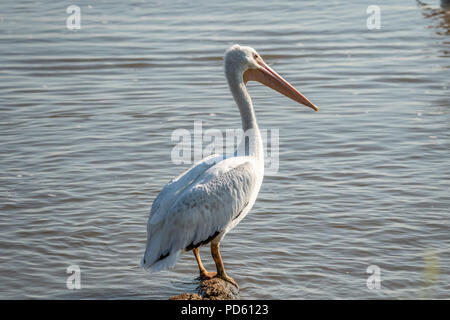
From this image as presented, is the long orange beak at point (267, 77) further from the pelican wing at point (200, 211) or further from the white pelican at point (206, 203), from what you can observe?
the pelican wing at point (200, 211)

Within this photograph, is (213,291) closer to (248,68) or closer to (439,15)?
(248,68)

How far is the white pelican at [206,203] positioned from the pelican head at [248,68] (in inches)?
0.6

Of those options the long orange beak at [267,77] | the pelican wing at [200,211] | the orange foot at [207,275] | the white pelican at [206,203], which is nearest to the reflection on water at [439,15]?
the long orange beak at [267,77]

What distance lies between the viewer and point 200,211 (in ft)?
14.5

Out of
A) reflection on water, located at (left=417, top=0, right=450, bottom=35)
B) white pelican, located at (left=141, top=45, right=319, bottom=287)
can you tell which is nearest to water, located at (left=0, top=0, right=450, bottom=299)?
reflection on water, located at (left=417, top=0, right=450, bottom=35)

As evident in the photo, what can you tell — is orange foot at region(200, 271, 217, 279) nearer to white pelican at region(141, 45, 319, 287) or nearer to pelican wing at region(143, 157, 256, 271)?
white pelican at region(141, 45, 319, 287)

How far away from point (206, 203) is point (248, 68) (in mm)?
1134

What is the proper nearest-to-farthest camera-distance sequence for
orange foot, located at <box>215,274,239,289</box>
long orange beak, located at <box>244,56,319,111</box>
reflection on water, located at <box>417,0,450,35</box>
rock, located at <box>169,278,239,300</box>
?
rock, located at <box>169,278,239,300</box> < orange foot, located at <box>215,274,239,289</box> < long orange beak, located at <box>244,56,319,111</box> < reflection on water, located at <box>417,0,450,35</box>

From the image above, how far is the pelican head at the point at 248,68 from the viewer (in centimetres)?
494

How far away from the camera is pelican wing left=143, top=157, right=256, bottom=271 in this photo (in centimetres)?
435

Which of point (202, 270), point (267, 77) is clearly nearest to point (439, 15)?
point (267, 77)

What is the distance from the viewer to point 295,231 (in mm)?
5539
